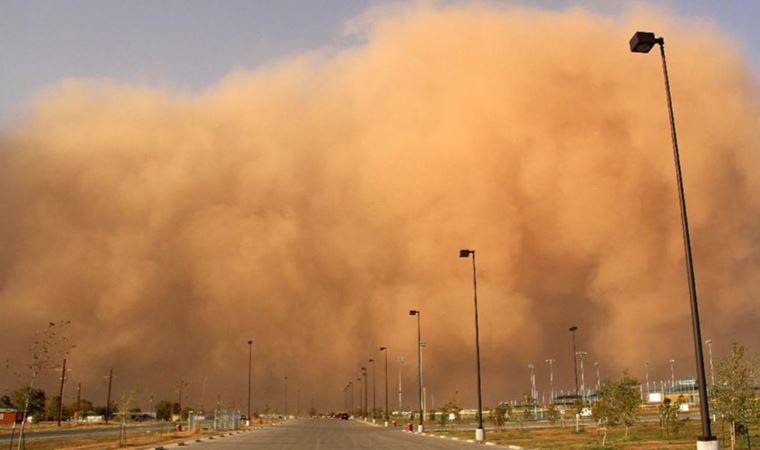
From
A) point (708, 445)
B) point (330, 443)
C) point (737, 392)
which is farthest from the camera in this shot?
point (330, 443)

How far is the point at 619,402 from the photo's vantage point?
38.0m

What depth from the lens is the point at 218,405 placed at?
90.9m

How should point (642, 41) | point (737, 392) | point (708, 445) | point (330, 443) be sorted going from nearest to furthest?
1. point (708, 445)
2. point (642, 41)
3. point (737, 392)
4. point (330, 443)

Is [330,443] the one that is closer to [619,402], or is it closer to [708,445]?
[619,402]

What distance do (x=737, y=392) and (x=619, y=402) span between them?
14.2 metres

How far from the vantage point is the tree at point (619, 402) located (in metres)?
37.6

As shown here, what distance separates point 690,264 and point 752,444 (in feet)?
53.3

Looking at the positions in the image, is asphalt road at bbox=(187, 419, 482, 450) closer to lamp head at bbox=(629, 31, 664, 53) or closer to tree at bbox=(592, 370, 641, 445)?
tree at bbox=(592, 370, 641, 445)

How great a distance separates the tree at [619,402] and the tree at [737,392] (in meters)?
13.2

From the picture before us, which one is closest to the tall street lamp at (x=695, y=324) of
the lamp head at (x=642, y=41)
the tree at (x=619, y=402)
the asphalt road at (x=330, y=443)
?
the lamp head at (x=642, y=41)

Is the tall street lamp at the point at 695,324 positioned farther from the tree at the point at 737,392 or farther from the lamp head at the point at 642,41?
the tree at the point at 737,392

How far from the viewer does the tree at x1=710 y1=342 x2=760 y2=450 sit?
79.0ft

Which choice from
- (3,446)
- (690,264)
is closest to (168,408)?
(3,446)

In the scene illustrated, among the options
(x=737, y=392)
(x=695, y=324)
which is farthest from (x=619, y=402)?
(x=695, y=324)
